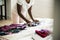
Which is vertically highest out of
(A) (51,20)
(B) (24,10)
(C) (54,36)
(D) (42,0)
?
(D) (42,0)

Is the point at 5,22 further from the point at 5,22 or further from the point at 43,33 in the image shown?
the point at 43,33

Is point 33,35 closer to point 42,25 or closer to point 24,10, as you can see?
point 42,25

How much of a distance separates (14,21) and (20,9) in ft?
0.51

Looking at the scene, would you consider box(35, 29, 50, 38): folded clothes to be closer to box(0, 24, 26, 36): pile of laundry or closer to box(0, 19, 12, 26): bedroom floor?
box(0, 24, 26, 36): pile of laundry

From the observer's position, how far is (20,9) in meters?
1.35

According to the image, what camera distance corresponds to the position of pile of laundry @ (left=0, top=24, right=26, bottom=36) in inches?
48.1

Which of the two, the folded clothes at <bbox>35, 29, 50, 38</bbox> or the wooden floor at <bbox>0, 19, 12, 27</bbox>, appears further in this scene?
the folded clothes at <bbox>35, 29, 50, 38</bbox>

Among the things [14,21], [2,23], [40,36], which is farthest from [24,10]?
[40,36]

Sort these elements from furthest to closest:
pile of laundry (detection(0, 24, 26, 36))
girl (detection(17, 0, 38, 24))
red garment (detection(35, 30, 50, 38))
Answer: red garment (detection(35, 30, 50, 38))
girl (detection(17, 0, 38, 24))
pile of laundry (detection(0, 24, 26, 36))

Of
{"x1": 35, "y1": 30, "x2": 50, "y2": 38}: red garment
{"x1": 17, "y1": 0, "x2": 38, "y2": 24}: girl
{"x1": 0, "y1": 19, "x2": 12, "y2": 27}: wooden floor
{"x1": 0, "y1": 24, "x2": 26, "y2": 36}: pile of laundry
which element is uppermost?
{"x1": 17, "y1": 0, "x2": 38, "y2": 24}: girl

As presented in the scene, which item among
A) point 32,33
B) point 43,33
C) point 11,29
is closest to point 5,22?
point 11,29

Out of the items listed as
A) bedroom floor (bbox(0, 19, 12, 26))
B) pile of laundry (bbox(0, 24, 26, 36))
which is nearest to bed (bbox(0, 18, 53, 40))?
pile of laundry (bbox(0, 24, 26, 36))

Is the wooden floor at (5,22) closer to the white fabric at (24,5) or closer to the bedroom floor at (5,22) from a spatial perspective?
the bedroom floor at (5,22)

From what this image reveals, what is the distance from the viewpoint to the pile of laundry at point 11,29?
4.00 feet
